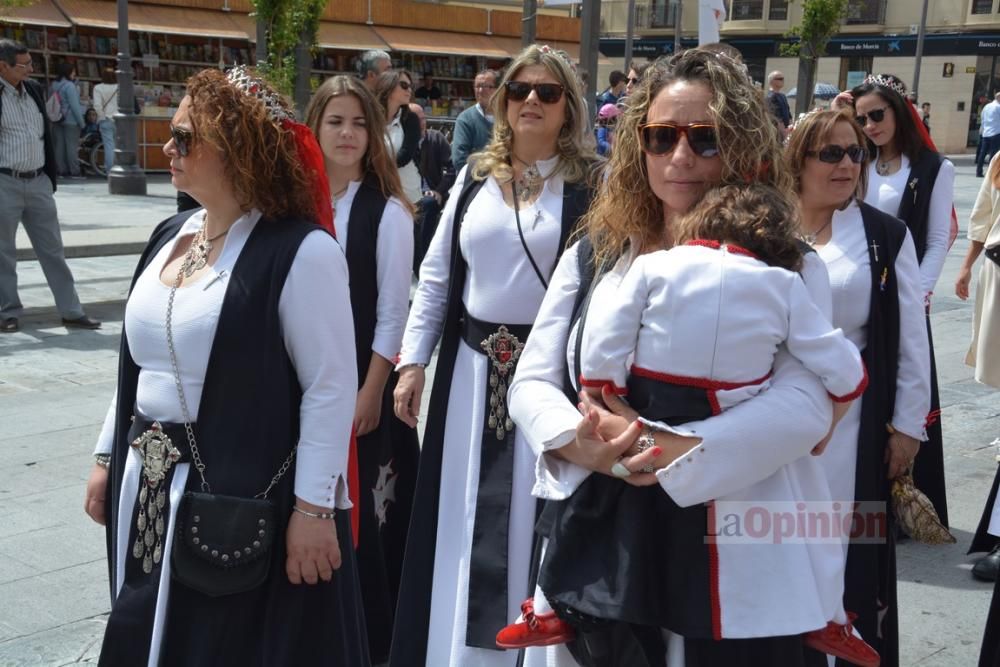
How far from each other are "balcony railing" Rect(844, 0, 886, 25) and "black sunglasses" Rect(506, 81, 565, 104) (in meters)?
43.3

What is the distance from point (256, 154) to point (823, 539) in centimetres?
156

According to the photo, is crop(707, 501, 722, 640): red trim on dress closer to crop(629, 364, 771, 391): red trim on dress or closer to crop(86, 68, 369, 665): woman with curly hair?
crop(629, 364, 771, 391): red trim on dress

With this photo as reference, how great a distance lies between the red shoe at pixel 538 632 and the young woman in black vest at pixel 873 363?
143 cm

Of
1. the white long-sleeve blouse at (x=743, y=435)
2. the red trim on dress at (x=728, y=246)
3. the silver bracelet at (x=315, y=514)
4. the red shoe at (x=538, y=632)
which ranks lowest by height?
the red shoe at (x=538, y=632)

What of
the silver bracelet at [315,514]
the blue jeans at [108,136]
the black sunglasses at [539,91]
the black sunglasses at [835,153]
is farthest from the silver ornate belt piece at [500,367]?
the blue jeans at [108,136]

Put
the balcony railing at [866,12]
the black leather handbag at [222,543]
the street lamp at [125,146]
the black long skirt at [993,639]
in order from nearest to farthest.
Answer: the black leather handbag at [222,543] → the black long skirt at [993,639] → the street lamp at [125,146] → the balcony railing at [866,12]

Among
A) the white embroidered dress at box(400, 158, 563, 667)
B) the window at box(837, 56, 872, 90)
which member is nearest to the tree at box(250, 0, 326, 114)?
the white embroidered dress at box(400, 158, 563, 667)

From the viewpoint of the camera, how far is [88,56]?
76.2 ft

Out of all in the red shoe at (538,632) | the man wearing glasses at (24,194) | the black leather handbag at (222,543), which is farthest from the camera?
the man wearing glasses at (24,194)

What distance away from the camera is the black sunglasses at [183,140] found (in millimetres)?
2756

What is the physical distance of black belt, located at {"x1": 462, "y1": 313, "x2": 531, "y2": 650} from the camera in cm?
355

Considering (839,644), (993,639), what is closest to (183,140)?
(839,644)

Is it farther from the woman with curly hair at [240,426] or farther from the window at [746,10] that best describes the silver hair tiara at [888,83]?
the window at [746,10]

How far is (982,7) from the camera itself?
41.2 metres
